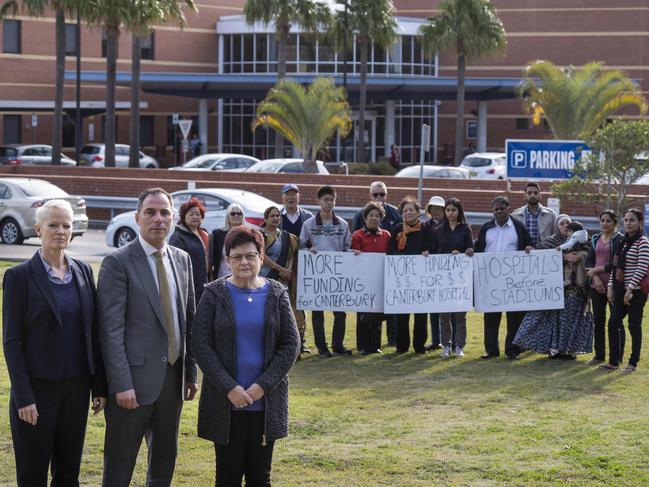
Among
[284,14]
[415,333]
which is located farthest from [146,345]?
[284,14]

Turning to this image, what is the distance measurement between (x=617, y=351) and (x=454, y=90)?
2064 inches

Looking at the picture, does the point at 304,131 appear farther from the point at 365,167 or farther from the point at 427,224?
the point at 427,224

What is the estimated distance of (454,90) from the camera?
63.8 meters

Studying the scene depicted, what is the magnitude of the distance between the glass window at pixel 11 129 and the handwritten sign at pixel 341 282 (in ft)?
175

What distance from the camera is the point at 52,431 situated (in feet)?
20.4

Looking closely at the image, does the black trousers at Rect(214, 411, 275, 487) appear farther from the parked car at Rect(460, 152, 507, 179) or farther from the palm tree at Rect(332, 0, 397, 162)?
the palm tree at Rect(332, 0, 397, 162)

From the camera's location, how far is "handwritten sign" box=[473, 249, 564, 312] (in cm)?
1316

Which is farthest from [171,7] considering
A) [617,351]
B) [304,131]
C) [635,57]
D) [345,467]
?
[345,467]

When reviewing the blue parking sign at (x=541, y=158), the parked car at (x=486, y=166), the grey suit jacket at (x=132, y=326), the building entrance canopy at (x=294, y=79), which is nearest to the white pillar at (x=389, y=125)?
the building entrance canopy at (x=294, y=79)

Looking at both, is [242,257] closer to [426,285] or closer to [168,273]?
[168,273]

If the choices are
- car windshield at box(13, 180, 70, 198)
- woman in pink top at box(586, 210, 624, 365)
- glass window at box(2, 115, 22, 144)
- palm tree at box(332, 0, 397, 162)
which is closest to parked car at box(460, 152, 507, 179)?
palm tree at box(332, 0, 397, 162)

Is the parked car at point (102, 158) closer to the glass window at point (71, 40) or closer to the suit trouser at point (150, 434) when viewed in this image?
the glass window at point (71, 40)

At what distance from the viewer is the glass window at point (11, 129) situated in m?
63.8

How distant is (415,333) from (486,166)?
106 ft
